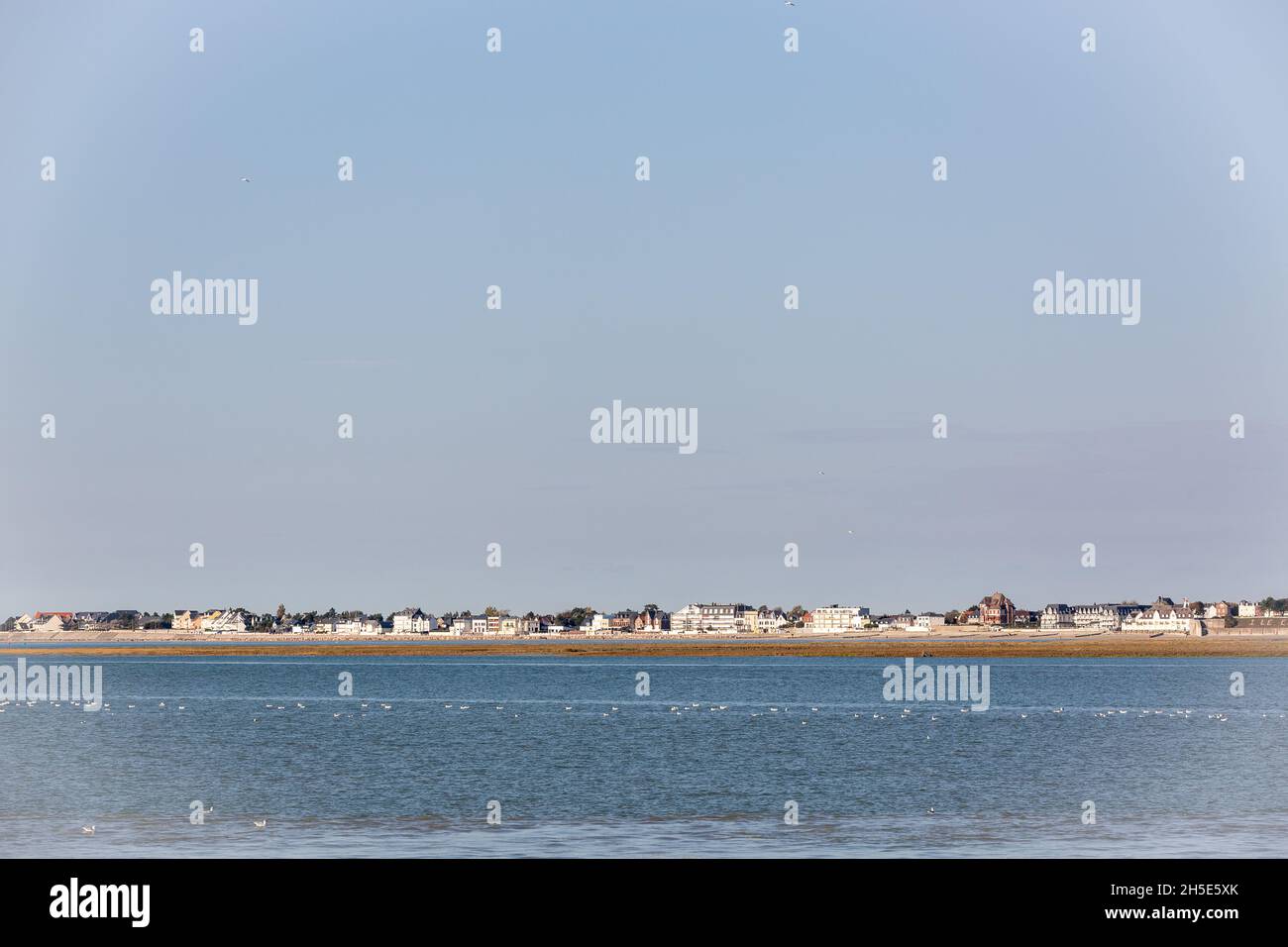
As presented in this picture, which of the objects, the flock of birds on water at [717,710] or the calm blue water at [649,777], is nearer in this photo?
the calm blue water at [649,777]

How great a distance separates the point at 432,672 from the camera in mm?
180625

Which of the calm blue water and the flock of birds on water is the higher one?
the calm blue water

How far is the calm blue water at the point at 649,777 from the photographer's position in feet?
125

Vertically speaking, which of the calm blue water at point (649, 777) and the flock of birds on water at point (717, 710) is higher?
the calm blue water at point (649, 777)

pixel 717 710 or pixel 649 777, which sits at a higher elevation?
pixel 649 777

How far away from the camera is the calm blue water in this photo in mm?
37969

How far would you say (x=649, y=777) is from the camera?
5397 centimetres

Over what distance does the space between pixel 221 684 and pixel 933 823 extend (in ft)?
387

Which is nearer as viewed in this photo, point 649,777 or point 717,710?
point 649,777
